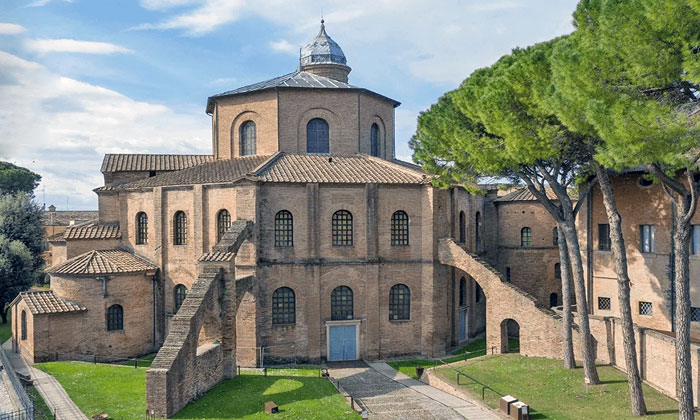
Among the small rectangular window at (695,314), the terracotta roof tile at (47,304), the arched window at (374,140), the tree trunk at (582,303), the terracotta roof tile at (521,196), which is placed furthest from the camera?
the terracotta roof tile at (521,196)

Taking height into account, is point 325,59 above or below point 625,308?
above

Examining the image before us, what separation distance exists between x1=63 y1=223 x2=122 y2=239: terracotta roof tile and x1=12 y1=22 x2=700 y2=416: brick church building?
0.11 meters

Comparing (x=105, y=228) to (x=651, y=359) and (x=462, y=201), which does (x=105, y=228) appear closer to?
(x=462, y=201)

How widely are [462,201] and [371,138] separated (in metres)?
6.49

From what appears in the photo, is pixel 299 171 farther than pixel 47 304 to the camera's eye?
Yes

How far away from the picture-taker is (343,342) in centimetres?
2628

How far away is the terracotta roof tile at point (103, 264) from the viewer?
26656 mm

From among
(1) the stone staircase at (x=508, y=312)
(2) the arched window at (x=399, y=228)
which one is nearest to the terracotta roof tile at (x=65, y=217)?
(2) the arched window at (x=399, y=228)

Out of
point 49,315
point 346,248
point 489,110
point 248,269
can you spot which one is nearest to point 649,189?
point 489,110

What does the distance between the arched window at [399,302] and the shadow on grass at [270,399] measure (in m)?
6.38

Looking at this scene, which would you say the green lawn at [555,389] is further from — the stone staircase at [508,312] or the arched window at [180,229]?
the arched window at [180,229]

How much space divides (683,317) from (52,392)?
21.6 meters

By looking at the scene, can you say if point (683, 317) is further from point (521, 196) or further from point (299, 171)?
point (521, 196)

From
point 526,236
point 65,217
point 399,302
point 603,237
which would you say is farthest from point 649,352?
point 65,217
